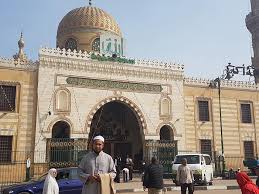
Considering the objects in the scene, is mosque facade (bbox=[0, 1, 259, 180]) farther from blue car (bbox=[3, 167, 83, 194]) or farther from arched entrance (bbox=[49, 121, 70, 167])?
blue car (bbox=[3, 167, 83, 194])

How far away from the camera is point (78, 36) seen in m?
27.2

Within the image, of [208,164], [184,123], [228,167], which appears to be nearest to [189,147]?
[184,123]

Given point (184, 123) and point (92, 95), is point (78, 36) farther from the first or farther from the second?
point (184, 123)

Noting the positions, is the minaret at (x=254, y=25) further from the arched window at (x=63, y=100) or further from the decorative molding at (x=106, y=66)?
the arched window at (x=63, y=100)

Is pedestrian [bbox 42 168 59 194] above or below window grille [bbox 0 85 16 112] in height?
below

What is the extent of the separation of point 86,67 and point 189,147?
9.02 metres

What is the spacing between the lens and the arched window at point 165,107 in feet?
77.3

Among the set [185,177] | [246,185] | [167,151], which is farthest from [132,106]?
[246,185]

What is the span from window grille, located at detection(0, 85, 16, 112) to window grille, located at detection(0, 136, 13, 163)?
5.51 feet

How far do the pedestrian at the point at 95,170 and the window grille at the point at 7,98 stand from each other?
1618cm

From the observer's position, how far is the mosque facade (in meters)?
19.9

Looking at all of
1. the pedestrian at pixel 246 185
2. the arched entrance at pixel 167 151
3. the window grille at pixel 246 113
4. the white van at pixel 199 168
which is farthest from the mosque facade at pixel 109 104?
the pedestrian at pixel 246 185

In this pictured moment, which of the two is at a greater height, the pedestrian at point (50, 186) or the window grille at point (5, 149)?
the window grille at point (5, 149)

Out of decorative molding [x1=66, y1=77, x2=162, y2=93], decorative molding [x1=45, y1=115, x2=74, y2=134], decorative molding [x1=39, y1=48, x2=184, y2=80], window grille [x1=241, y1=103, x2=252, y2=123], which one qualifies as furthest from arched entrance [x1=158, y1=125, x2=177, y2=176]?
window grille [x1=241, y1=103, x2=252, y2=123]
